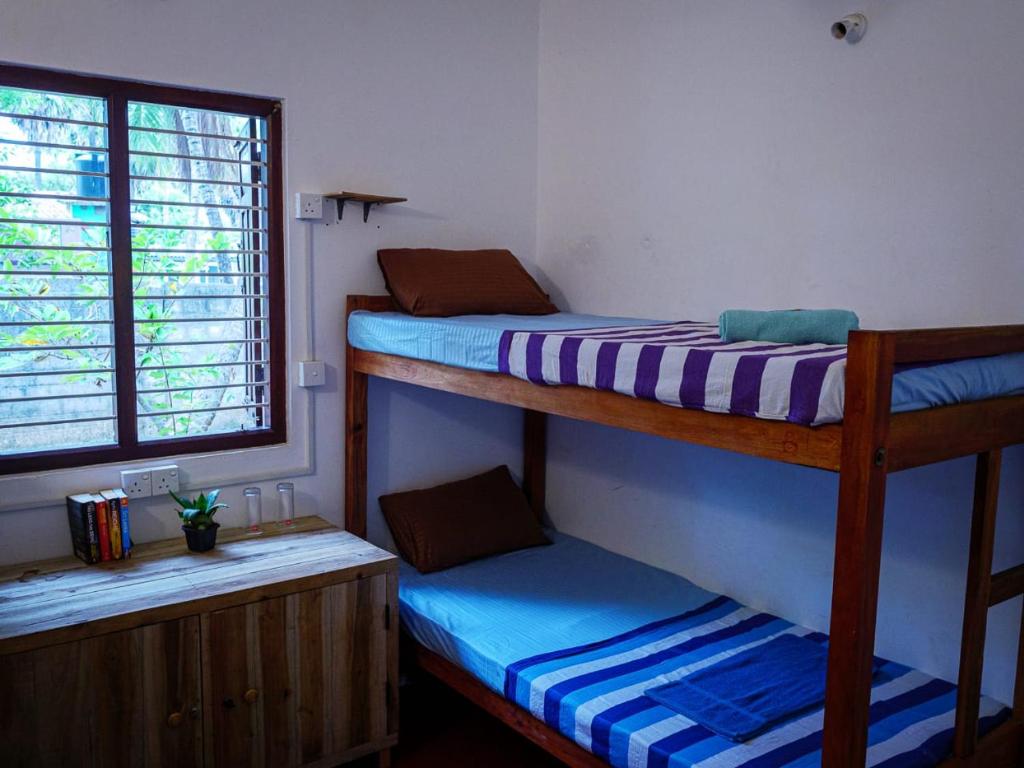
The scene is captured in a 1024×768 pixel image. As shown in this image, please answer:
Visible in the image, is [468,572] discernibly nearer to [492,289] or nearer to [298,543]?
[298,543]

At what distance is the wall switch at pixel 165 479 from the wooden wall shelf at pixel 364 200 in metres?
0.98

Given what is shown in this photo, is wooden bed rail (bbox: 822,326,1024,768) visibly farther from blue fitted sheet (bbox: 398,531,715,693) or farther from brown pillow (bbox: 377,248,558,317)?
brown pillow (bbox: 377,248,558,317)

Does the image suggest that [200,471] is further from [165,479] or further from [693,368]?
[693,368]

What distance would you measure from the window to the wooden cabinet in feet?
1.31

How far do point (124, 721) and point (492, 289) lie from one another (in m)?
1.68

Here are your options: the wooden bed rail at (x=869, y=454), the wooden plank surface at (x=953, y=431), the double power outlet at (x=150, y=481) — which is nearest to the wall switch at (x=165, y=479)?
the double power outlet at (x=150, y=481)

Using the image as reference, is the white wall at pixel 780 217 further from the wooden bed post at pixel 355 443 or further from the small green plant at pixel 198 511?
the small green plant at pixel 198 511

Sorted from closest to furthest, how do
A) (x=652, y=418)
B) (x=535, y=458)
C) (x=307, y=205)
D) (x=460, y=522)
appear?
(x=652, y=418), (x=307, y=205), (x=460, y=522), (x=535, y=458)

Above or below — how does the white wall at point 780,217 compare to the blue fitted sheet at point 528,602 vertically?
above

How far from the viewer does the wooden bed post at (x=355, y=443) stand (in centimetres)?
313

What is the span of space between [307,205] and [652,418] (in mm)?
1530

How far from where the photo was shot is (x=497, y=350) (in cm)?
238

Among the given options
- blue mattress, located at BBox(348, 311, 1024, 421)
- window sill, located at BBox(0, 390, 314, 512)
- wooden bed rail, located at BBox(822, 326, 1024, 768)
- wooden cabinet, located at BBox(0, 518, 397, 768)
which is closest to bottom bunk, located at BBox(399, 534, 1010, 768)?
wooden cabinet, located at BBox(0, 518, 397, 768)

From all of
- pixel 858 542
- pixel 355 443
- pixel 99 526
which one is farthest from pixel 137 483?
pixel 858 542
